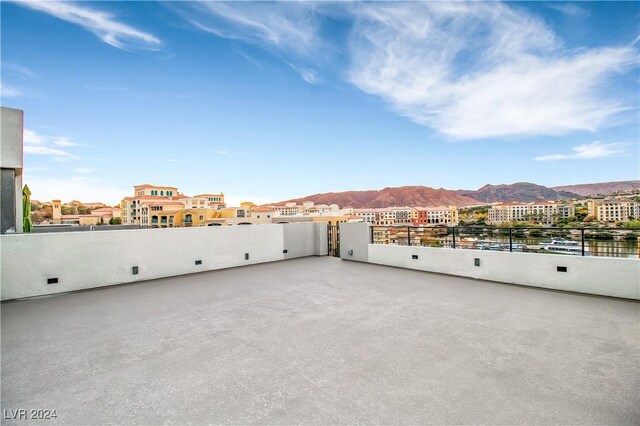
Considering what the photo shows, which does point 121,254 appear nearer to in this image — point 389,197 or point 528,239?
point 528,239

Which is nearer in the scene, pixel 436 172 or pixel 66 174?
pixel 66 174

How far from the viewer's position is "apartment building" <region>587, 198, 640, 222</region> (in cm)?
564

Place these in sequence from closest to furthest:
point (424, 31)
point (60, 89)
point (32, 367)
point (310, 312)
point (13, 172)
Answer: point (32, 367) → point (310, 312) → point (13, 172) → point (424, 31) → point (60, 89)

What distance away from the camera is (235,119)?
55.4 feet

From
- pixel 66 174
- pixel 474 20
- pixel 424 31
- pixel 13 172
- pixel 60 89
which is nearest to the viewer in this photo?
pixel 13 172

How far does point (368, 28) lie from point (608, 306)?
9.37 m

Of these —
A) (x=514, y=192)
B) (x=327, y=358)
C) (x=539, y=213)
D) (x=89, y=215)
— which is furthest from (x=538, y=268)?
(x=89, y=215)

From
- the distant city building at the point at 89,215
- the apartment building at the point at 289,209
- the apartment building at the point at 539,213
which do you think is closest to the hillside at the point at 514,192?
the apartment building at the point at 539,213

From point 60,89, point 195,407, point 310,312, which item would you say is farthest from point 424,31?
point 60,89

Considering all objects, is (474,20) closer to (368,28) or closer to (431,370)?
(368,28)

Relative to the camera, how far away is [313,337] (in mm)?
2957

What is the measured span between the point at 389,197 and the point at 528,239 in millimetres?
32908

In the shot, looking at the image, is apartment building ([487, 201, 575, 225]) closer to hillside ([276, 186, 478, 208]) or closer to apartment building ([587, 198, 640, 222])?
apartment building ([587, 198, 640, 222])

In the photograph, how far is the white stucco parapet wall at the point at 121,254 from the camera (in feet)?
15.3
